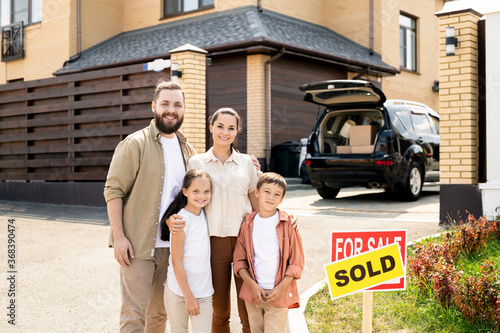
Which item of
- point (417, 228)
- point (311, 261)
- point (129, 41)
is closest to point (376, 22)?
point (129, 41)

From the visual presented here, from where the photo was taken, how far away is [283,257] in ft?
11.2

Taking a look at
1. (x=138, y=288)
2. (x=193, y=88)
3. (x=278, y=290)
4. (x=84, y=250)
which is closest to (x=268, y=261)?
(x=278, y=290)

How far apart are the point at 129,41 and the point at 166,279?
53.8 ft

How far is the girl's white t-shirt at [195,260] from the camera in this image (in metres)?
3.38

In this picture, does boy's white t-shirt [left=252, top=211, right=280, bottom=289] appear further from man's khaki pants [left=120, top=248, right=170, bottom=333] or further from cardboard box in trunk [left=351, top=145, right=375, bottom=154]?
cardboard box in trunk [left=351, top=145, right=375, bottom=154]

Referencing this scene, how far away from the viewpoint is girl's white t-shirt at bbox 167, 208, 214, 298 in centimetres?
338

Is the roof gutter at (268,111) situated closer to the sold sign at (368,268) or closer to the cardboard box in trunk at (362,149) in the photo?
the cardboard box in trunk at (362,149)

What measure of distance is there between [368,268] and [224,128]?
1.28m

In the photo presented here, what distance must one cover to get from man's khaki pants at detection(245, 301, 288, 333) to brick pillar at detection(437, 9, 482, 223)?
4.83 meters

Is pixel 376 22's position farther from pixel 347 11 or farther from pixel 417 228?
pixel 417 228

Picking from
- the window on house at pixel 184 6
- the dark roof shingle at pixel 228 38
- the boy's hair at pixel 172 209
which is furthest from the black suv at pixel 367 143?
the window on house at pixel 184 6

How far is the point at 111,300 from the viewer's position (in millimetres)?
5094

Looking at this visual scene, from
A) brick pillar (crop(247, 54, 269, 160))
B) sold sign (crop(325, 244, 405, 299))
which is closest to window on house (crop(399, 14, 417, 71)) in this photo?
brick pillar (crop(247, 54, 269, 160))

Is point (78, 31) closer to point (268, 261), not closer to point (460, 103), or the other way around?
point (460, 103)
